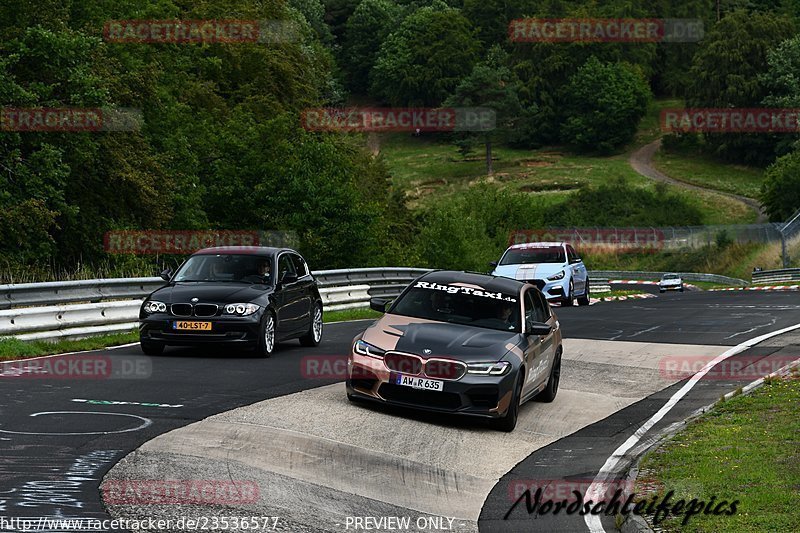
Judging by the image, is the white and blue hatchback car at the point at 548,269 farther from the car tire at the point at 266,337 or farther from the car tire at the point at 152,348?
the car tire at the point at 152,348

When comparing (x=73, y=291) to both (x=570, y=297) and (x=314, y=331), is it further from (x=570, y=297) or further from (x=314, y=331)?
(x=570, y=297)

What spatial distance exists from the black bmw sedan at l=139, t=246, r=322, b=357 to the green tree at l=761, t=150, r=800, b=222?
2981 inches

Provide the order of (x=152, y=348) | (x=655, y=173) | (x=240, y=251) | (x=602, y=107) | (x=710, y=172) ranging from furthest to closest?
(x=602, y=107), (x=655, y=173), (x=710, y=172), (x=240, y=251), (x=152, y=348)

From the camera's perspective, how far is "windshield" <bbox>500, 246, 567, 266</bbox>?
112 ft

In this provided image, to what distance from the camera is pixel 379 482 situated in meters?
9.63

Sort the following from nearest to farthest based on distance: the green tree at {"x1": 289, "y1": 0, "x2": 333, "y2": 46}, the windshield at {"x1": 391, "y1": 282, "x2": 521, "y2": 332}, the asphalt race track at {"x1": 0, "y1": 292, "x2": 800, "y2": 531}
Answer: the asphalt race track at {"x1": 0, "y1": 292, "x2": 800, "y2": 531}, the windshield at {"x1": 391, "y1": 282, "x2": 521, "y2": 332}, the green tree at {"x1": 289, "y1": 0, "x2": 333, "y2": 46}

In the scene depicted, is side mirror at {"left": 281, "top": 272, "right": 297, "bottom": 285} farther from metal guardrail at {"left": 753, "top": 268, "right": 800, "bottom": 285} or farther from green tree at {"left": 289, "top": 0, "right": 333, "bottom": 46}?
green tree at {"left": 289, "top": 0, "right": 333, "bottom": 46}

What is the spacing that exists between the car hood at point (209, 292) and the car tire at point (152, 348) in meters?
0.64
